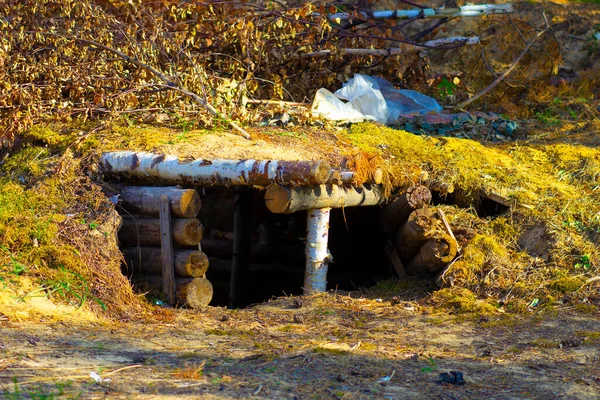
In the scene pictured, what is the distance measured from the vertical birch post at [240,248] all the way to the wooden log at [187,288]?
257 centimetres

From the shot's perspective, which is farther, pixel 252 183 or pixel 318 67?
pixel 318 67

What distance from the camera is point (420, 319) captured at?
23.0 feet

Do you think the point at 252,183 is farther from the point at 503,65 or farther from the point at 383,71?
the point at 503,65

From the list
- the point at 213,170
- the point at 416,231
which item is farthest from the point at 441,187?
the point at 213,170

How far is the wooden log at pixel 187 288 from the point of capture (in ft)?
24.8

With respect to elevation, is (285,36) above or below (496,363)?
above

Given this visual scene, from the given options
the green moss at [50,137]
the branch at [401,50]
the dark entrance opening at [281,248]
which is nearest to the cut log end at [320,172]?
the dark entrance opening at [281,248]

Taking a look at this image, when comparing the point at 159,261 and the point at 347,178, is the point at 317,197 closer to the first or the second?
the point at 347,178

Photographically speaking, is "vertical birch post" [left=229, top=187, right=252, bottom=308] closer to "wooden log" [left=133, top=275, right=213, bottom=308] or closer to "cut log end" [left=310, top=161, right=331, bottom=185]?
"wooden log" [left=133, top=275, right=213, bottom=308]

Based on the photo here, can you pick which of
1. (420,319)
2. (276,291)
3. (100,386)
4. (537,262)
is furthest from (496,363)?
(276,291)

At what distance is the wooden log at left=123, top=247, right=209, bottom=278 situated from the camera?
7609mm

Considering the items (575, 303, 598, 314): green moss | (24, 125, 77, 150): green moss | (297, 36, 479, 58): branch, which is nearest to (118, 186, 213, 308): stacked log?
(24, 125, 77, 150): green moss

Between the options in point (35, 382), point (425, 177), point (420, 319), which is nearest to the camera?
point (35, 382)

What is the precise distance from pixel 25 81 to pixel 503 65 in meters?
7.97
